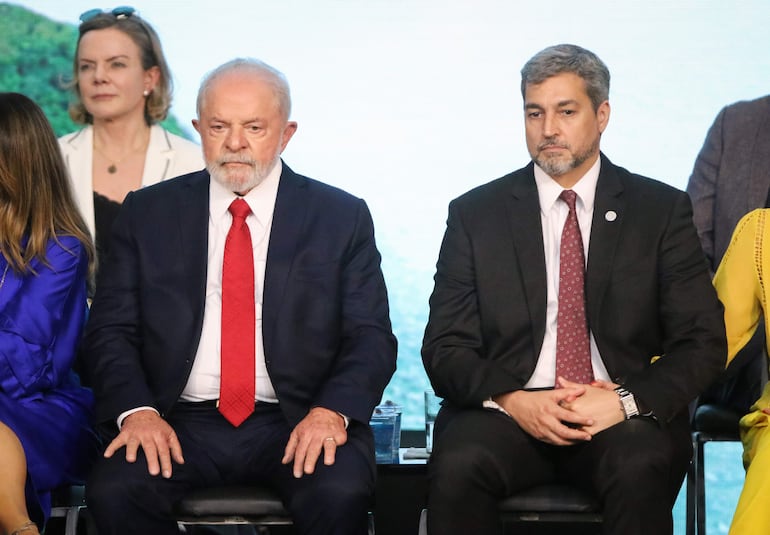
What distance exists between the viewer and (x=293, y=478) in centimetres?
315

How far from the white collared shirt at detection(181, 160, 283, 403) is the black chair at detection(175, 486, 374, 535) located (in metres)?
0.35

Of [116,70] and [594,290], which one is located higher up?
[116,70]

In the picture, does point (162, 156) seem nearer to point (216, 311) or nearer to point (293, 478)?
point (216, 311)

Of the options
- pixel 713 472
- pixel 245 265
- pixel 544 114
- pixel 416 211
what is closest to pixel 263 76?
pixel 245 265

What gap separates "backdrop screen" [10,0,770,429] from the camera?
464 cm

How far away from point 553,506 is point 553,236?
2.58 feet

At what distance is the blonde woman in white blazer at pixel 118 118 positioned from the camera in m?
4.55

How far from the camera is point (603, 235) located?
3.45 m

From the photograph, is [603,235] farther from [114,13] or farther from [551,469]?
[114,13]

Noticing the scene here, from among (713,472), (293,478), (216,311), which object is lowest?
Answer: (713,472)

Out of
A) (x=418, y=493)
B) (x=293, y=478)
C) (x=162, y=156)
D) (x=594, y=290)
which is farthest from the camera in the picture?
(x=162, y=156)

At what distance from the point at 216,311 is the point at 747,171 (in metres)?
1.79

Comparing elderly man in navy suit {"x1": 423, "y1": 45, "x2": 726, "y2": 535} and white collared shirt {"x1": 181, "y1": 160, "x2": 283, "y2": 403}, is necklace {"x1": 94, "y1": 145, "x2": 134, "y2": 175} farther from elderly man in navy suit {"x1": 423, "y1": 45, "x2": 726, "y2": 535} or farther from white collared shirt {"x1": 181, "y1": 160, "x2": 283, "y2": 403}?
elderly man in navy suit {"x1": 423, "y1": 45, "x2": 726, "y2": 535}

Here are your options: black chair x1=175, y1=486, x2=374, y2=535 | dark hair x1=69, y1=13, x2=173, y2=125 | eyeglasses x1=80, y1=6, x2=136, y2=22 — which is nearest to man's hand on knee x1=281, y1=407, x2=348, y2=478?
black chair x1=175, y1=486, x2=374, y2=535
